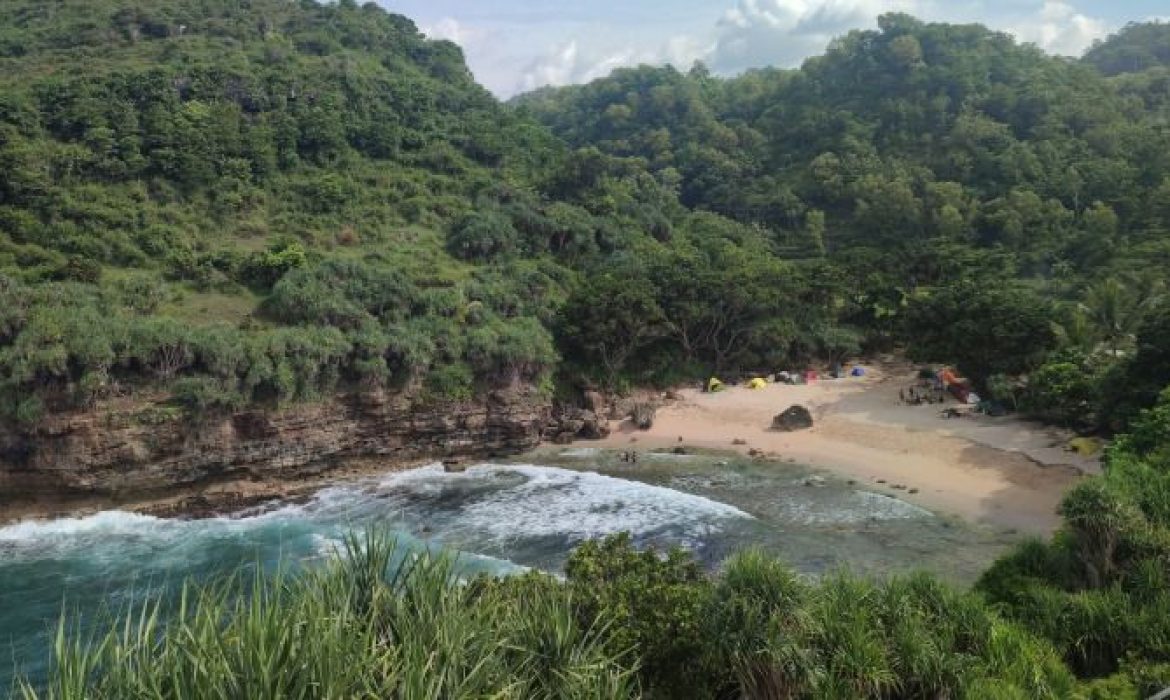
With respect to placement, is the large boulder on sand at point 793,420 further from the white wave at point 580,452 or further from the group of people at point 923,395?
the white wave at point 580,452

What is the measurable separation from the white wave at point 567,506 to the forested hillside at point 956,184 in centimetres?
1571

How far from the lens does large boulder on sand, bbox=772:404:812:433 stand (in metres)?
36.9

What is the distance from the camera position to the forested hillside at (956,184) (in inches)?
1389

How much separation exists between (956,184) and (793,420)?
37.8 m

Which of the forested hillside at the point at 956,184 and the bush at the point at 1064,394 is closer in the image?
the bush at the point at 1064,394

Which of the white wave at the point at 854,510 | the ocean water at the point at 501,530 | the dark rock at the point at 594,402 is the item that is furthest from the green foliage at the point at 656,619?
the dark rock at the point at 594,402

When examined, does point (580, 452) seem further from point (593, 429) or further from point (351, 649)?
point (351, 649)

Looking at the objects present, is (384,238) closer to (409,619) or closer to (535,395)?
(535,395)

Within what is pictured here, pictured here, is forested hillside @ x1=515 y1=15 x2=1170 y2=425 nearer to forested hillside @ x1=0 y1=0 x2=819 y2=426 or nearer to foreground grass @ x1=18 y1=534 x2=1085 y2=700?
forested hillside @ x1=0 y1=0 x2=819 y2=426

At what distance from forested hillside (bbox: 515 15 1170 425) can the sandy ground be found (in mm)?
2664

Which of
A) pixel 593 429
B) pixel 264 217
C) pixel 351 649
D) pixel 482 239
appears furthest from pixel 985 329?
pixel 264 217

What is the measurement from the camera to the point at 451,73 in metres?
80.2

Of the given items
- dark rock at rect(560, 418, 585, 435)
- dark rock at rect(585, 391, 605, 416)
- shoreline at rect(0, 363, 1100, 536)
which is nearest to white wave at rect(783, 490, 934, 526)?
shoreline at rect(0, 363, 1100, 536)

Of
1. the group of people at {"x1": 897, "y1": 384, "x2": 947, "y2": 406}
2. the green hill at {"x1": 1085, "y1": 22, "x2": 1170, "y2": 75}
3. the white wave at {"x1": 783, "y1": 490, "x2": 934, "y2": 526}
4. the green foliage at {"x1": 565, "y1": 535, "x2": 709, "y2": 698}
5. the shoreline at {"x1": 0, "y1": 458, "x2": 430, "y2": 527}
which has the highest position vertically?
the green hill at {"x1": 1085, "y1": 22, "x2": 1170, "y2": 75}
